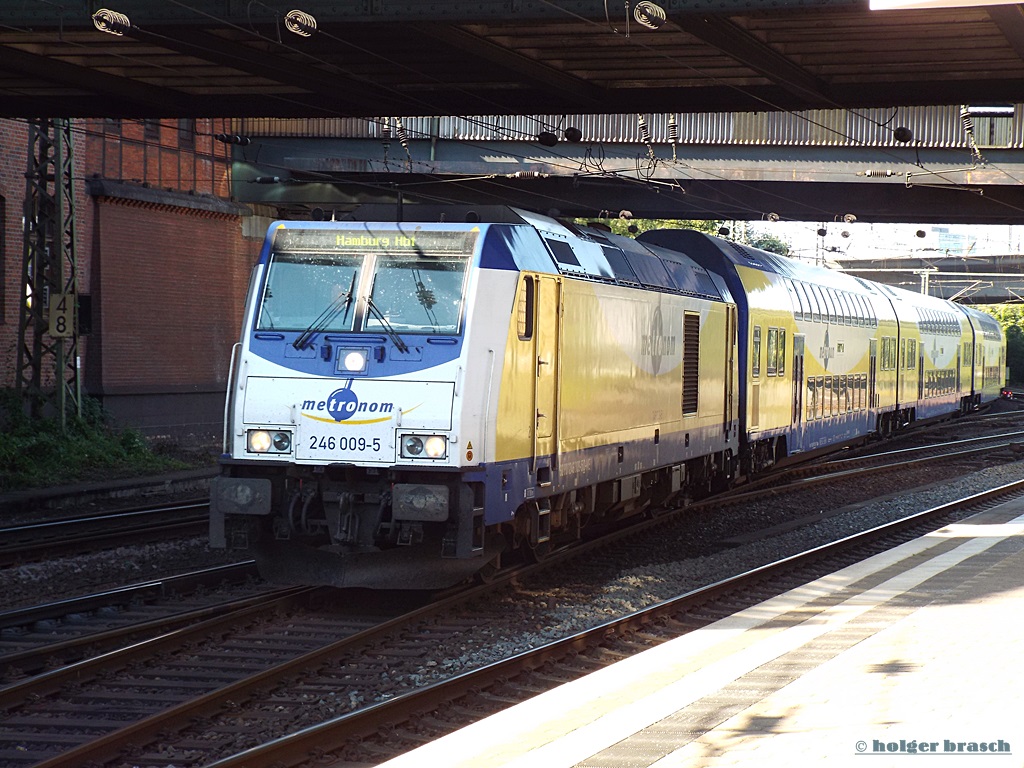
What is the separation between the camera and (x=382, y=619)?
1029cm

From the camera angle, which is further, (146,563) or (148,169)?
(148,169)

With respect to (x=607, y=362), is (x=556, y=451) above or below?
below

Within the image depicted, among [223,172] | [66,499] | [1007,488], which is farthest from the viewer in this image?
[223,172]

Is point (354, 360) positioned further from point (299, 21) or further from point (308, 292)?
point (299, 21)

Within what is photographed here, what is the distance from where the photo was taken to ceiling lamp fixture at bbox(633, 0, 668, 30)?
11.2m

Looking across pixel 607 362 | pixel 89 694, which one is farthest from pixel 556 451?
pixel 89 694

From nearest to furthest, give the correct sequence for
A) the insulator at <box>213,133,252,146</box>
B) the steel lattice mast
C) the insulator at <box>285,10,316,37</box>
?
the insulator at <box>285,10,316,37</box> → the steel lattice mast → the insulator at <box>213,133,252,146</box>

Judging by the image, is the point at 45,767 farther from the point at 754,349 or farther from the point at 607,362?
the point at 754,349

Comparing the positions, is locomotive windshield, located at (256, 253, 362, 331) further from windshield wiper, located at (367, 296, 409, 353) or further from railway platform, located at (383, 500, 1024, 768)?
railway platform, located at (383, 500, 1024, 768)

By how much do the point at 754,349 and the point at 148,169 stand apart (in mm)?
14264

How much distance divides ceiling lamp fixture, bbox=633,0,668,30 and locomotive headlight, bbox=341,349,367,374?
3.97 m

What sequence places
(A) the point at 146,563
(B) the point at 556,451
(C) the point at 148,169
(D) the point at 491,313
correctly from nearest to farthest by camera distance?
1. (D) the point at 491,313
2. (B) the point at 556,451
3. (A) the point at 146,563
4. (C) the point at 148,169

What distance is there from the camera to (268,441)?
1031 cm

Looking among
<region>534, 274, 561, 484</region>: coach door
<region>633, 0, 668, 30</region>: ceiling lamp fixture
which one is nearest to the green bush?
<region>534, 274, 561, 484</region>: coach door
